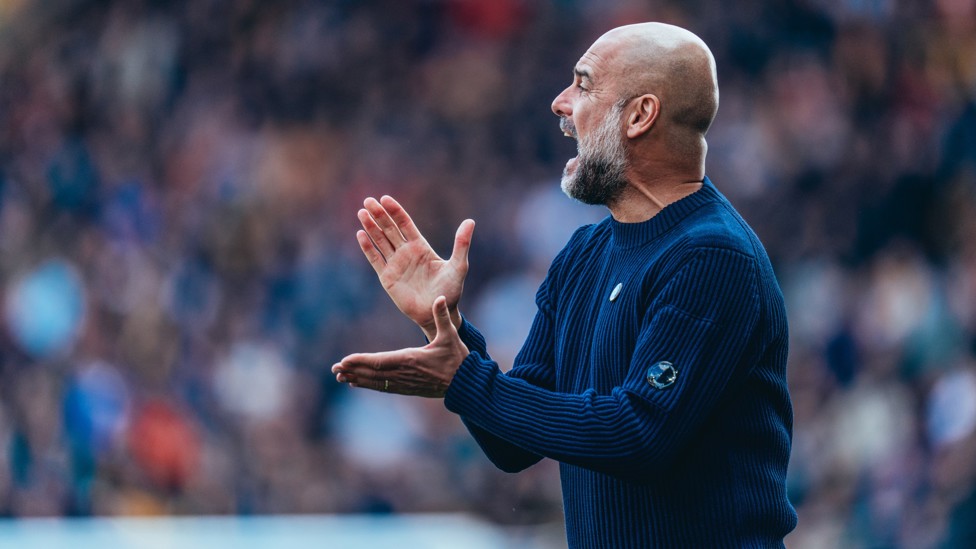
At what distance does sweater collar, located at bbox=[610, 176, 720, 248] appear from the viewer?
252 centimetres

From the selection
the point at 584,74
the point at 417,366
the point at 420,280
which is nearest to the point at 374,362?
the point at 417,366

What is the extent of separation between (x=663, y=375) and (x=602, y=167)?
0.49m

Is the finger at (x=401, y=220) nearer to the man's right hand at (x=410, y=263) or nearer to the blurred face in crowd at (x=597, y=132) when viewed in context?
the man's right hand at (x=410, y=263)

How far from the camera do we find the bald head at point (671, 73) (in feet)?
8.24

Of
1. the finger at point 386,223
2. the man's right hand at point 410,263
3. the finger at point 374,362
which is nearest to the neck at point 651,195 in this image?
the man's right hand at point 410,263

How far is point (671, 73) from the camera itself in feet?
8.25

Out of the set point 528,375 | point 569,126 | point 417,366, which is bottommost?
point 528,375

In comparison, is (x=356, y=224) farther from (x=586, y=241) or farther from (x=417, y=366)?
(x=417, y=366)

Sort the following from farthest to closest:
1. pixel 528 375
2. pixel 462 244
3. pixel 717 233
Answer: pixel 528 375 < pixel 462 244 < pixel 717 233

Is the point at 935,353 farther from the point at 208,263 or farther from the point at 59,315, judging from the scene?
the point at 59,315

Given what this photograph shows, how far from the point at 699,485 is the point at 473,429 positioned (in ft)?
1.64

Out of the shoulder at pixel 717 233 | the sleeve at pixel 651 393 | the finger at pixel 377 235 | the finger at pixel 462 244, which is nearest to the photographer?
the sleeve at pixel 651 393

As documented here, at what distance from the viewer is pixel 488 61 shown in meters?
9.24

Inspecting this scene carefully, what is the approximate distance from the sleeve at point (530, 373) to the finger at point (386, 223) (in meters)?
0.22
